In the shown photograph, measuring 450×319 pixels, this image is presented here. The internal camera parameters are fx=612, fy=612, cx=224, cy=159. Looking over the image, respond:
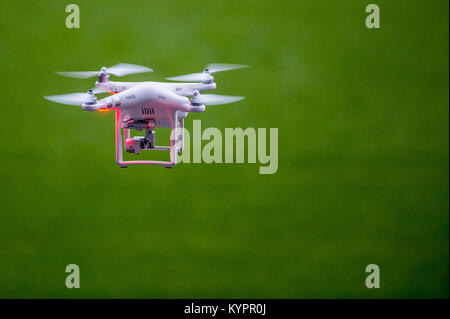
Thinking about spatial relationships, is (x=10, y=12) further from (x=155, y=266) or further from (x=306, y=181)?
(x=306, y=181)

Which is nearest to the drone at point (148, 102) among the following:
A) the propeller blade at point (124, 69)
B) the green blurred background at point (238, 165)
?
the propeller blade at point (124, 69)

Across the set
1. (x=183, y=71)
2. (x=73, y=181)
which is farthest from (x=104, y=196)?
(x=183, y=71)

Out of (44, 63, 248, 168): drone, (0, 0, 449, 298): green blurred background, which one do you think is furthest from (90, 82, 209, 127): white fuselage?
(0, 0, 449, 298): green blurred background

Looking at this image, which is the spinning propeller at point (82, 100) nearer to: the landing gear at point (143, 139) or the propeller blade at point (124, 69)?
the landing gear at point (143, 139)

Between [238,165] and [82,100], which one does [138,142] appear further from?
[238,165]

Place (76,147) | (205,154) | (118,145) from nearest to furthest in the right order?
(118,145) < (205,154) < (76,147)

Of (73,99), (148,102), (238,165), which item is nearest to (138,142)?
(148,102)
